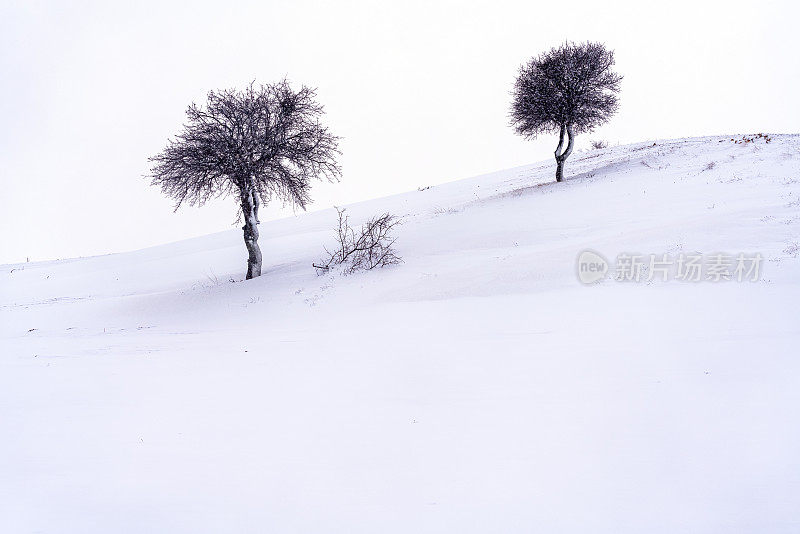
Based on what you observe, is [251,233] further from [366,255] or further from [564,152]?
[564,152]

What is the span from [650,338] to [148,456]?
6.68m

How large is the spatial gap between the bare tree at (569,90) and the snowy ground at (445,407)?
1461 centimetres

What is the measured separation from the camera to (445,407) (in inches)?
208

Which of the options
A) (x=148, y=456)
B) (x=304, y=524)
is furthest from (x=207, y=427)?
(x=304, y=524)

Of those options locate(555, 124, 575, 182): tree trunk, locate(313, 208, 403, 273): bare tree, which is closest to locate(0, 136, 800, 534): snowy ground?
locate(313, 208, 403, 273): bare tree

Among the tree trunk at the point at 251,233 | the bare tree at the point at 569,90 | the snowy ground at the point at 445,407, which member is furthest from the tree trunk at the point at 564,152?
the tree trunk at the point at 251,233

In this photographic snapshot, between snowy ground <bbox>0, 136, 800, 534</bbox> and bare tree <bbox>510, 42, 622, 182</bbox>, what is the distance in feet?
47.9

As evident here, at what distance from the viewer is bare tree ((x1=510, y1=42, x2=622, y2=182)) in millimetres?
26031

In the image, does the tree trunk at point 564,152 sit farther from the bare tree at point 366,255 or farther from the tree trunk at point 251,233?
the tree trunk at point 251,233

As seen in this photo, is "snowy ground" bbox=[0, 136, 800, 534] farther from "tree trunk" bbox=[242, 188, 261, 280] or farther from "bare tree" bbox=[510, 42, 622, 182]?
"bare tree" bbox=[510, 42, 622, 182]

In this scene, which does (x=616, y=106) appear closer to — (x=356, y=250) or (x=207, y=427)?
(x=356, y=250)

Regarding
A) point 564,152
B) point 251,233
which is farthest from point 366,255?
point 564,152

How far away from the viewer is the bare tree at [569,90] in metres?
26.0

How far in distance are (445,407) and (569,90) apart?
2546 cm
